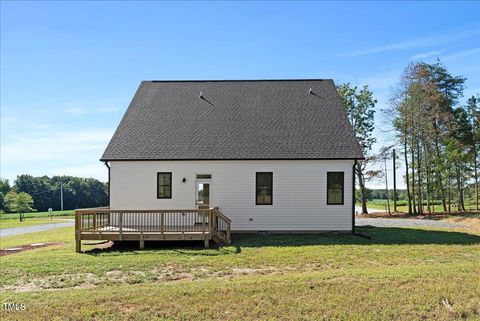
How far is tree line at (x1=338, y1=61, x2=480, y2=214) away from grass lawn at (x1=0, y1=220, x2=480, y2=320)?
16.3 meters

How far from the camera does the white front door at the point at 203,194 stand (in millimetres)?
16156

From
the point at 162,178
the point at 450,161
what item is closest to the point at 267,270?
the point at 162,178

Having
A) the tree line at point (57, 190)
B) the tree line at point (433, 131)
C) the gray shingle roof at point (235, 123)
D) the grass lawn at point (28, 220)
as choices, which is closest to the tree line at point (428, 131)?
the tree line at point (433, 131)

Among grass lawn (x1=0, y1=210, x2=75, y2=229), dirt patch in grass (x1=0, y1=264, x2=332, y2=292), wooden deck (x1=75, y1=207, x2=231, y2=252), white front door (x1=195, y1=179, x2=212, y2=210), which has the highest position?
white front door (x1=195, y1=179, x2=212, y2=210)

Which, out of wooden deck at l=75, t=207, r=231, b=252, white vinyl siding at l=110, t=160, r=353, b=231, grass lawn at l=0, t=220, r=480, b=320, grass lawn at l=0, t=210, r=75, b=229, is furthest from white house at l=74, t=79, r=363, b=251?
grass lawn at l=0, t=210, r=75, b=229

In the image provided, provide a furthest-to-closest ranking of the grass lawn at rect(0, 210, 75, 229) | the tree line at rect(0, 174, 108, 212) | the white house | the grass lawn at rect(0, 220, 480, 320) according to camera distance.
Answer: the tree line at rect(0, 174, 108, 212) → the grass lawn at rect(0, 210, 75, 229) → the white house → the grass lawn at rect(0, 220, 480, 320)

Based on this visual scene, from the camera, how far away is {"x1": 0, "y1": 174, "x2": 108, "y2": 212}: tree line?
92688mm

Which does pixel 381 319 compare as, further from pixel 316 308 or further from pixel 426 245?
pixel 426 245

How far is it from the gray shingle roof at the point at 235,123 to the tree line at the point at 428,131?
10618 mm

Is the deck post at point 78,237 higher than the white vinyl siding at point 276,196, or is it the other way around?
the white vinyl siding at point 276,196

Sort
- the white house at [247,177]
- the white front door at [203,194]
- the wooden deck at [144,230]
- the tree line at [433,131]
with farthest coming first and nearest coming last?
1. the tree line at [433,131]
2. the white front door at [203,194]
3. the white house at [247,177]
4. the wooden deck at [144,230]

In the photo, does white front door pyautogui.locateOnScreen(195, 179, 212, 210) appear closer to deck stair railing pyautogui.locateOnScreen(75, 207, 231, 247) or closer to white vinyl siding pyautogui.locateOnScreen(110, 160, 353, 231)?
white vinyl siding pyautogui.locateOnScreen(110, 160, 353, 231)

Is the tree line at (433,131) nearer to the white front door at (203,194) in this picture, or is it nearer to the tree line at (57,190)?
the white front door at (203,194)

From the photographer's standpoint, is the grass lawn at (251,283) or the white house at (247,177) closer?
the grass lawn at (251,283)
